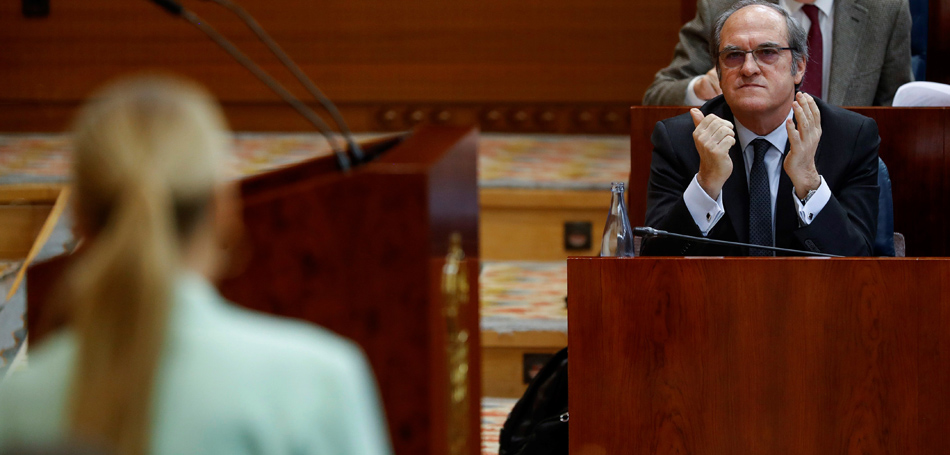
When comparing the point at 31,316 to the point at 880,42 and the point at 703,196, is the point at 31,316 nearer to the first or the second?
the point at 703,196

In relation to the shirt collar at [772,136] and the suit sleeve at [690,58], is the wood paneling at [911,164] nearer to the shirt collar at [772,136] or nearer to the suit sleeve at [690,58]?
the shirt collar at [772,136]

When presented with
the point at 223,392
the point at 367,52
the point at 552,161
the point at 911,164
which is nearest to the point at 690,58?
the point at 911,164

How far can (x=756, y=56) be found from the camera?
1958mm

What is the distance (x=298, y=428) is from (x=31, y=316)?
43 cm

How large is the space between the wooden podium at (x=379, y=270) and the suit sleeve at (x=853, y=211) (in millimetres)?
1185

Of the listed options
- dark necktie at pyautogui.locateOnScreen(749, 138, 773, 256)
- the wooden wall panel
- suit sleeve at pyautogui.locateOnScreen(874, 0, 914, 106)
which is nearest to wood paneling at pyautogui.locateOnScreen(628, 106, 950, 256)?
dark necktie at pyautogui.locateOnScreen(749, 138, 773, 256)

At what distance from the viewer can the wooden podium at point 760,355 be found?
5.16 ft

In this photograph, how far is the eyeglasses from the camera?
195cm

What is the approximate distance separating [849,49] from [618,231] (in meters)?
0.95

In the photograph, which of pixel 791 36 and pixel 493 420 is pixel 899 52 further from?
pixel 493 420

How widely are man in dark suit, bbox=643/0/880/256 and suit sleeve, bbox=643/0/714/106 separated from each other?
478mm

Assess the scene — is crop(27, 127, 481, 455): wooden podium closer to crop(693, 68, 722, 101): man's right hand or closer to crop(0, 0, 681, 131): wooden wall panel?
crop(693, 68, 722, 101): man's right hand

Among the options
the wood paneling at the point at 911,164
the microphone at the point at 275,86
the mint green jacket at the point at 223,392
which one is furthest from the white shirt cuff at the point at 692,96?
the mint green jacket at the point at 223,392

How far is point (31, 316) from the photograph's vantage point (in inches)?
35.6
